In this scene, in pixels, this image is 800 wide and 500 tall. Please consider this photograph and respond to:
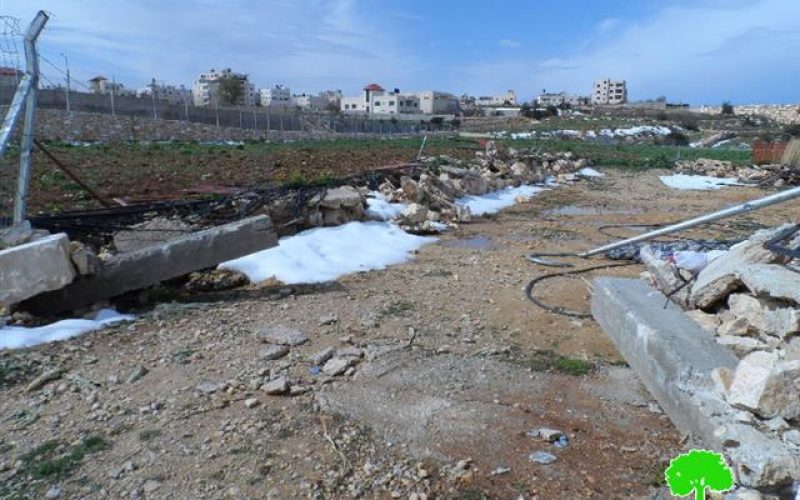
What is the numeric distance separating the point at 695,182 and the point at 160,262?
19785mm

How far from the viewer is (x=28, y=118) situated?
5160mm

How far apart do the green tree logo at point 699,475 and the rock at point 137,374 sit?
11.8 ft

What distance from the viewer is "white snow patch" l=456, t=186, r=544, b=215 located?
1215 cm

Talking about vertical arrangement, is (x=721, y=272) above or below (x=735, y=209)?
below

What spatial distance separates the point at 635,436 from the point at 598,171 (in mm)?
21187

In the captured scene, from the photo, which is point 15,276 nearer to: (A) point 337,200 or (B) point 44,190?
(A) point 337,200

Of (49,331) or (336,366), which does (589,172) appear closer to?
(336,366)

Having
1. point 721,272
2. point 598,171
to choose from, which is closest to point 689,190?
point 598,171

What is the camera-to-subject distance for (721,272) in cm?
436

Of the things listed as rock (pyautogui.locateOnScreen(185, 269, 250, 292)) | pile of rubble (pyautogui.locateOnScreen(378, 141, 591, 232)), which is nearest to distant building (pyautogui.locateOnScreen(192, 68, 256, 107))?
pile of rubble (pyautogui.locateOnScreen(378, 141, 591, 232))

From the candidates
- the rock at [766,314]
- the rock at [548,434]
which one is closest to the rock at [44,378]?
the rock at [548,434]

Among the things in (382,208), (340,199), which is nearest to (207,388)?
(340,199)

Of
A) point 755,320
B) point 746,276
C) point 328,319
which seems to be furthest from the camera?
point 328,319

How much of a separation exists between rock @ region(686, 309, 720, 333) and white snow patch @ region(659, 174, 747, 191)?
626 inches
